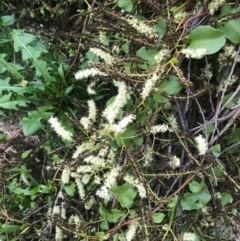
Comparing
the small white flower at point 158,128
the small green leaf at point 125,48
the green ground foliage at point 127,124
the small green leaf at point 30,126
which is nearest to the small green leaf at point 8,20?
the green ground foliage at point 127,124

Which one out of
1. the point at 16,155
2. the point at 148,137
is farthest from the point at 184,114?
the point at 16,155

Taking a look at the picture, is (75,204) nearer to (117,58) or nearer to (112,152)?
(112,152)

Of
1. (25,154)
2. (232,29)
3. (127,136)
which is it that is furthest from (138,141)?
(25,154)

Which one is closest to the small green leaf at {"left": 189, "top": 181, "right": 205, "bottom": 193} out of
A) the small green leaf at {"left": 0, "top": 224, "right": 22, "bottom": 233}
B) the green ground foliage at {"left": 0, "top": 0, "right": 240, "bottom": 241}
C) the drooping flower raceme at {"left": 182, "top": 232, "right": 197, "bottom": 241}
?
the green ground foliage at {"left": 0, "top": 0, "right": 240, "bottom": 241}

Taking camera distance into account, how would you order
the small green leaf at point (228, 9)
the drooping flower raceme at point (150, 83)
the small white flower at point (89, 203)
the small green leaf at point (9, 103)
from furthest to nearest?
1. the small green leaf at point (9, 103)
2. the small white flower at point (89, 203)
3. the small green leaf at point (228, 9)
4. the drooping flower raceme at point (150, 83)

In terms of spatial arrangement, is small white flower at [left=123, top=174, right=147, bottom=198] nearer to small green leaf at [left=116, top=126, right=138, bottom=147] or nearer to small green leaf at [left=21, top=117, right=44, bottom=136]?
small green leaf at [left=116, top=126, right=138, bottom=147]

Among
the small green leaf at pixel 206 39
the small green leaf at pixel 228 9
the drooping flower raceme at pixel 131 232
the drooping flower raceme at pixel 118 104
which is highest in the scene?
the small green leaf at pixel 228 9

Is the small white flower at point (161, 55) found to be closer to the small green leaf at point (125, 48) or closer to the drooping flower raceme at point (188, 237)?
the small green leaf at point (125, 48)
